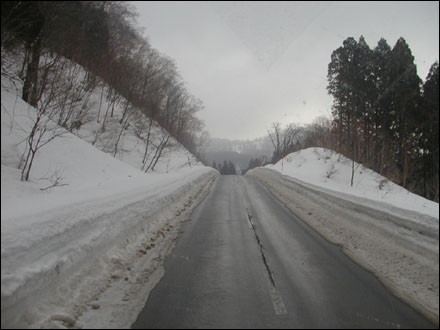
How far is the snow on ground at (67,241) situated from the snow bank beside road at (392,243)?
125 inches

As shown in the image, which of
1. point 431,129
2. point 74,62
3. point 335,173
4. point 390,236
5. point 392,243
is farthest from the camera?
point 335,173

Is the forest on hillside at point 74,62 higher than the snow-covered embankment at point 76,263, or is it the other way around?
the forest on hillside at point 74,62

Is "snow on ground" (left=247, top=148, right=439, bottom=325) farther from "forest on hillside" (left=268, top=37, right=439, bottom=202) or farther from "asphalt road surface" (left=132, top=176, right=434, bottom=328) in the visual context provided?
"forest on hillside" (left=268, top=37, right=439, bottom=202)

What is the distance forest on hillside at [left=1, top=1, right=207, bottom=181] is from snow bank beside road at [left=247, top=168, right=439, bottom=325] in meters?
6.23

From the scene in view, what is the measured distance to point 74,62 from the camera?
1327cm

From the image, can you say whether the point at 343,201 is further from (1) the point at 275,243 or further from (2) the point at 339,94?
(2) the point at 339,94

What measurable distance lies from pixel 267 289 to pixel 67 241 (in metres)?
2.64

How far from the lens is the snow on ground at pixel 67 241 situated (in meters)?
2.46

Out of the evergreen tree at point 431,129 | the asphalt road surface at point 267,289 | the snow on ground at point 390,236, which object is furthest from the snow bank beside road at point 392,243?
the evergreen tree at point 431,129

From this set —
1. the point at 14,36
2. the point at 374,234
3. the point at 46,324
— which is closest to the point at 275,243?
the point at 374,234

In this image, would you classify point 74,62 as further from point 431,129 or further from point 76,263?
point 431,129

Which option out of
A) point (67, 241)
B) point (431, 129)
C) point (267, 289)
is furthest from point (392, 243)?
point (67, 241)

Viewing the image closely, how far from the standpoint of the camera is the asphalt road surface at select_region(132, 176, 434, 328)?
8.29 ft

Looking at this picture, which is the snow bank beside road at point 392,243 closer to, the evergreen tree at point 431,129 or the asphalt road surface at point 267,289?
the asphalt road surface at point 267,289
